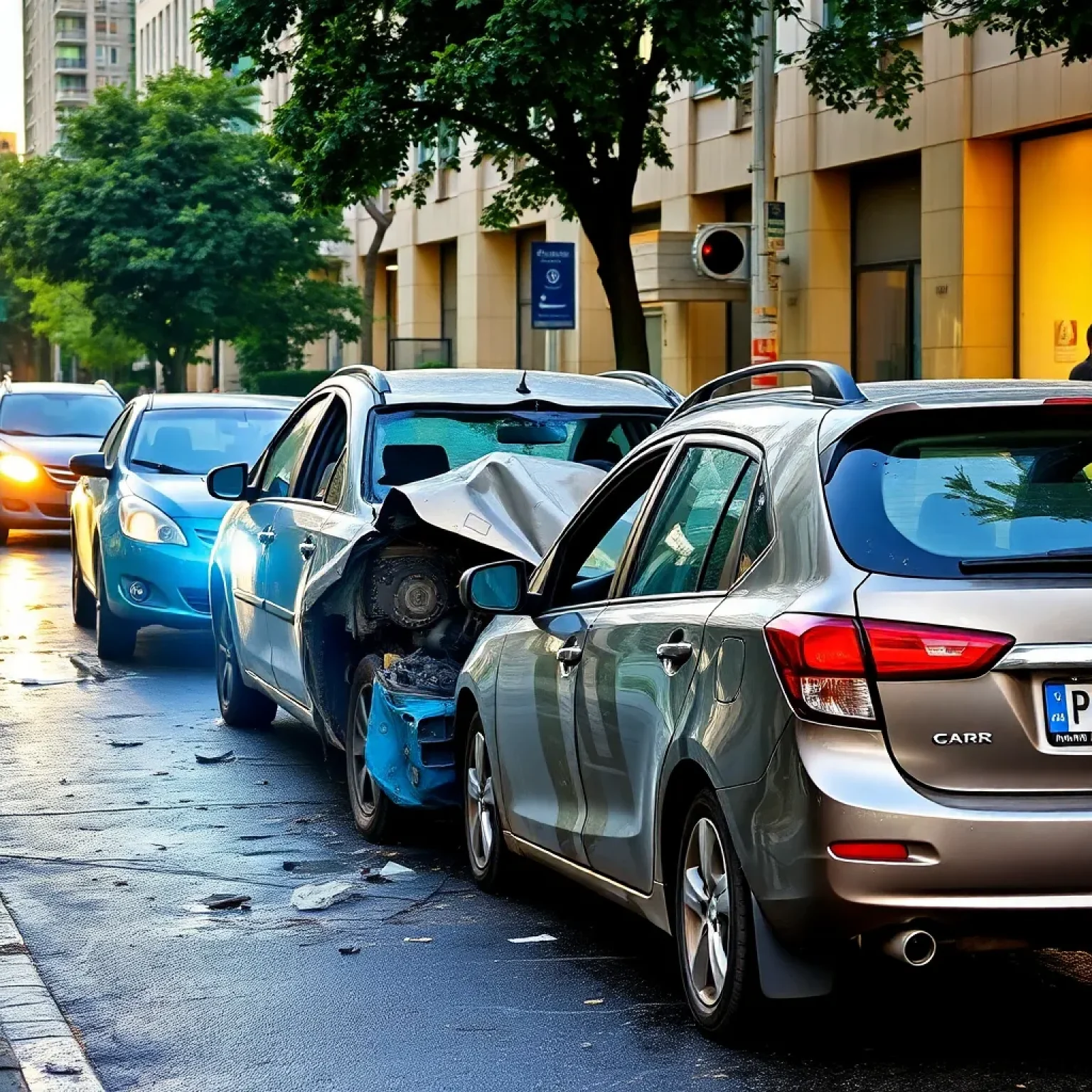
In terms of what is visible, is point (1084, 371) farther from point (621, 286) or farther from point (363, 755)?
point (621, 286)

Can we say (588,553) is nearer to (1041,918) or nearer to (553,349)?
(1041,918)

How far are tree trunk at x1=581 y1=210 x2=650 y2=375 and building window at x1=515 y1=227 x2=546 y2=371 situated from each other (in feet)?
63.1

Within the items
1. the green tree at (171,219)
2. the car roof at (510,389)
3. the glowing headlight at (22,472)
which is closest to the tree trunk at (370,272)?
the green tree at (171,219)

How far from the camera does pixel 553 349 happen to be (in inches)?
979

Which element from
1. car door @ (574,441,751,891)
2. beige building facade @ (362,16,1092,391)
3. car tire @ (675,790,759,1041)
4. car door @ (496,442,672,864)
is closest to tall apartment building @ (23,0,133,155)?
beige building facade @ (362,16,1092,391)

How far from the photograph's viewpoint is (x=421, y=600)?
848 centimetres

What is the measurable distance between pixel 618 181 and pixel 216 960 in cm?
1772

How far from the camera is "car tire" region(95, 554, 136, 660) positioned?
45.8ft

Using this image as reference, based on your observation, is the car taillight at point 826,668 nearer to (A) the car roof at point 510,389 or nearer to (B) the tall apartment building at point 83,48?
(A) the car roof at point 510,389

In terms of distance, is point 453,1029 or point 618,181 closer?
point 453,1029

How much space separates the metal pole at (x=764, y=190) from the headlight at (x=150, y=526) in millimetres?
8929

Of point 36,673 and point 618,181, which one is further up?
point 618,181

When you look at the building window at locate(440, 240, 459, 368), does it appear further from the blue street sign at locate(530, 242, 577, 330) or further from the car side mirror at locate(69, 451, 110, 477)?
the car side mirror at locate(69, 451, 110, 477)

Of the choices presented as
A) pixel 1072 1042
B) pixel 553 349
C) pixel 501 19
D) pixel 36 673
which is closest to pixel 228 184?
pixel 553 349
